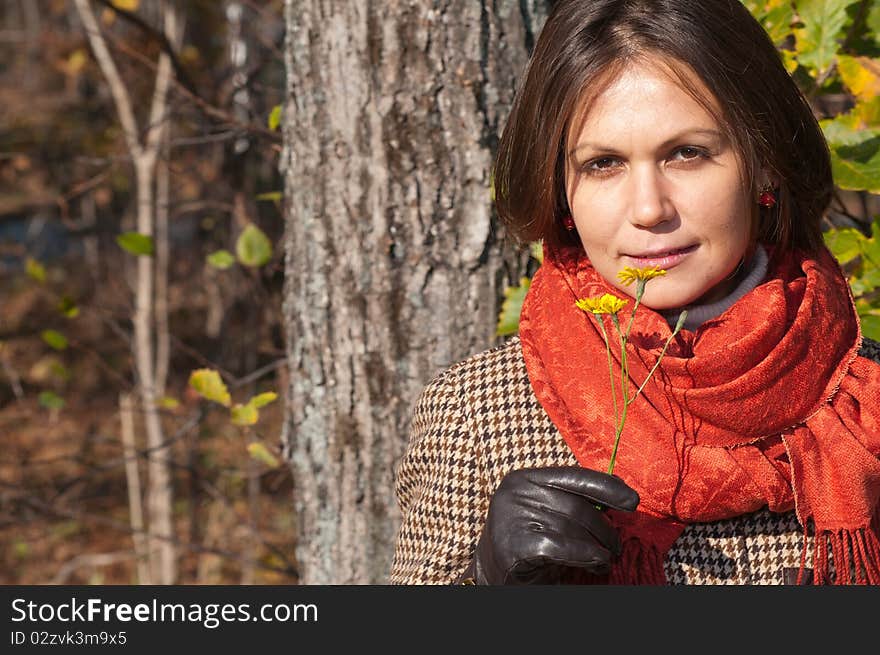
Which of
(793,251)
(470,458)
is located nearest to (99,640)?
(470,458)

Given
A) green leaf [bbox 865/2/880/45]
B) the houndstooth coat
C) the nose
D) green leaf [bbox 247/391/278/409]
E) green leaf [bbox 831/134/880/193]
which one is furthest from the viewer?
green leaf [bbox 247/391/278/409]

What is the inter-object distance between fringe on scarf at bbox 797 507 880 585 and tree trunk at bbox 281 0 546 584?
912 millimetres

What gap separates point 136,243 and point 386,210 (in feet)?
2.95

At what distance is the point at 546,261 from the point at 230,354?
110 inches

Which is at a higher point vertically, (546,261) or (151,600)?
(546,261)

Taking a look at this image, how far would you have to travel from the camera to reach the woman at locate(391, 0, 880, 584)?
60.4 inches

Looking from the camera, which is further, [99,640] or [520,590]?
[99,640]

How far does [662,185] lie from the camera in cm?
153

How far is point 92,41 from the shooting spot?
3.40m

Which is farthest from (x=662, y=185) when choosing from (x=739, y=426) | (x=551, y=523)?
(x=551, y=523)

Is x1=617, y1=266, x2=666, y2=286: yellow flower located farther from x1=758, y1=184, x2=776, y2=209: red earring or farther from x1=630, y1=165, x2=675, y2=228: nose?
x1=758, y1=184, x2=776, y2=209: red earring

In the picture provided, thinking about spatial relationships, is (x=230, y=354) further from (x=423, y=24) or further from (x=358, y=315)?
(x=423, y=24)

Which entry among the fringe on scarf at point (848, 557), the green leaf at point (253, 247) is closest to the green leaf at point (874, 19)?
the fringe on scarf at point (848, 557)

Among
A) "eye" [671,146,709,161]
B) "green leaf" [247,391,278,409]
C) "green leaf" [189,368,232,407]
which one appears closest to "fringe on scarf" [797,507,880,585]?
"eye" [671,146,709,161]
